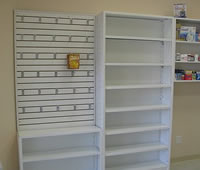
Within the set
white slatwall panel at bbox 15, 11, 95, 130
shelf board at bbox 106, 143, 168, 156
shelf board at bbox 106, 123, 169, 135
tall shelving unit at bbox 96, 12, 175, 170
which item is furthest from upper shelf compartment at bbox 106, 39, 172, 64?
shelf board at bbox 106, 143, 168, 156

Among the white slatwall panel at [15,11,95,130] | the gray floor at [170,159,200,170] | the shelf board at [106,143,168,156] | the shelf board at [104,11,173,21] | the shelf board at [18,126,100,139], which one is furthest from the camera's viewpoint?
the gray floor at [170,159,200,170]

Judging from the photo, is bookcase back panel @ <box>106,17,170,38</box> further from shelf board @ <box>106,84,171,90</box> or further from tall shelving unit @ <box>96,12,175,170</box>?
shelf board @ <box>106,84,171,90</box>

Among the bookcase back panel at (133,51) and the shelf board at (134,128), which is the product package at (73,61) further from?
the shelf board at (134,128)

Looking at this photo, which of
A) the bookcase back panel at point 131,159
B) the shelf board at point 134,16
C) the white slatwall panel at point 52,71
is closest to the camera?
the white slatwall panel at point 52,71

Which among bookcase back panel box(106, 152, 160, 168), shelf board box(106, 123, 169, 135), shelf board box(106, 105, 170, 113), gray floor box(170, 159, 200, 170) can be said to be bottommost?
gray floor box(170, 159, 200, 170)

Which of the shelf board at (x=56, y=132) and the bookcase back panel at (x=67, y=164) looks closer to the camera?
the shelf board at (x=56, y=132)

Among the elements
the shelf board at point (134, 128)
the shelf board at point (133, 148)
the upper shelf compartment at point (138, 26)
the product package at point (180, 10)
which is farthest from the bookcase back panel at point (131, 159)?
the product package at point (180, 10)

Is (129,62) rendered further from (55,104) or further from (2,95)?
(2,95)

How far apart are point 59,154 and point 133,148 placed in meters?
0.93

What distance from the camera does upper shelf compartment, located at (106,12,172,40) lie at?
2908 mm

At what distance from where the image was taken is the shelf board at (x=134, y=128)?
9.18 feet

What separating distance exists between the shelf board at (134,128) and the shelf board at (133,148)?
0.24 meters

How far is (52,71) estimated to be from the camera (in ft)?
8.87

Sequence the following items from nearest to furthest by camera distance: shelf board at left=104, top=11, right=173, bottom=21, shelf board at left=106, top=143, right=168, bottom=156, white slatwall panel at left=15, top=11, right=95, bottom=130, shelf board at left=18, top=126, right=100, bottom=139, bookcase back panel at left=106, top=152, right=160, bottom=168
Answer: shelf board at left=18, top=126, right=100, bottom=139 < white slatwall panel at left=15, top=11, right=95, bottom=130 < shelf board at left=104, top=11, right=173, bottom=21 < shelf board at left=106, top=143, right=168, bottom=156 < bookcase back panel at left=106, top=152, right=160, bottom=168
